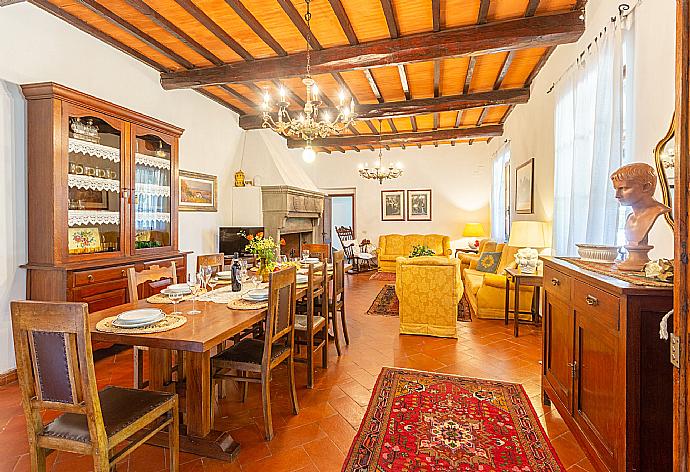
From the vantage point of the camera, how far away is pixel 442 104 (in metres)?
6.02

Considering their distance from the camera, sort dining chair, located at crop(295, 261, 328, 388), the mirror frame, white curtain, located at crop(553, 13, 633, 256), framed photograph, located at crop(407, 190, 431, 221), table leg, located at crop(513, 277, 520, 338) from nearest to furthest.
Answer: the mirror frame < white curtain, located at crop(553, 13, 633, 256) < dining chair, located at crop(295, 261, 328, 388) < table leg, located at crop(513, 277, 520, 338) < framed photograph, located at crop(407, 190, 431, 221)

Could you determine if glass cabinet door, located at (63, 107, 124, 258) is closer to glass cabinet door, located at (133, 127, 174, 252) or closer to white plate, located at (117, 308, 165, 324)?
glass cabinet door, located at (133, 127, 174, 252)

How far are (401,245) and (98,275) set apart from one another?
7066mm

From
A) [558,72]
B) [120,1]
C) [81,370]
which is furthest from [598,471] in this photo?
[120,1]

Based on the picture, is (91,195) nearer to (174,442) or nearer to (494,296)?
(174,442)

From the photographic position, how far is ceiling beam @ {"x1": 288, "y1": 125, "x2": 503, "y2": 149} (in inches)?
312

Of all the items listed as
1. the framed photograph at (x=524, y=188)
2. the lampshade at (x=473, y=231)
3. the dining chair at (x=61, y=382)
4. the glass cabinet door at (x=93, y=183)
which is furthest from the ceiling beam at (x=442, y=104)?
the dining chair at (x=61, y=382)

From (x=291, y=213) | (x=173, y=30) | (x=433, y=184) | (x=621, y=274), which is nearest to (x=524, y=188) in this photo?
(x=291, y=213)

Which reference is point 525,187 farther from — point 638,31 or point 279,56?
point 279,56

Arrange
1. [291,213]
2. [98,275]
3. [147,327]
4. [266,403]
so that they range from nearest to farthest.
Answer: [147,327], [266,403], [98,275], [291,213]

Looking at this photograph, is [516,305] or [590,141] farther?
[516,305]

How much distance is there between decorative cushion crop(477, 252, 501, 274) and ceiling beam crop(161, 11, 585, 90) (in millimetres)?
2989

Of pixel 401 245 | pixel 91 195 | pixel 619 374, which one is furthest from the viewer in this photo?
pixel 401 245

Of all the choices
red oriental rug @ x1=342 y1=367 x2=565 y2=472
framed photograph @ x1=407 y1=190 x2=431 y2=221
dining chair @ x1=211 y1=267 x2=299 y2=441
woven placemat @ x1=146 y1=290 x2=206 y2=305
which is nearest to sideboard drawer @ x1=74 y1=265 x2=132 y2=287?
woven placemat @ x1=146 y1=290 x2=206 y2=305
